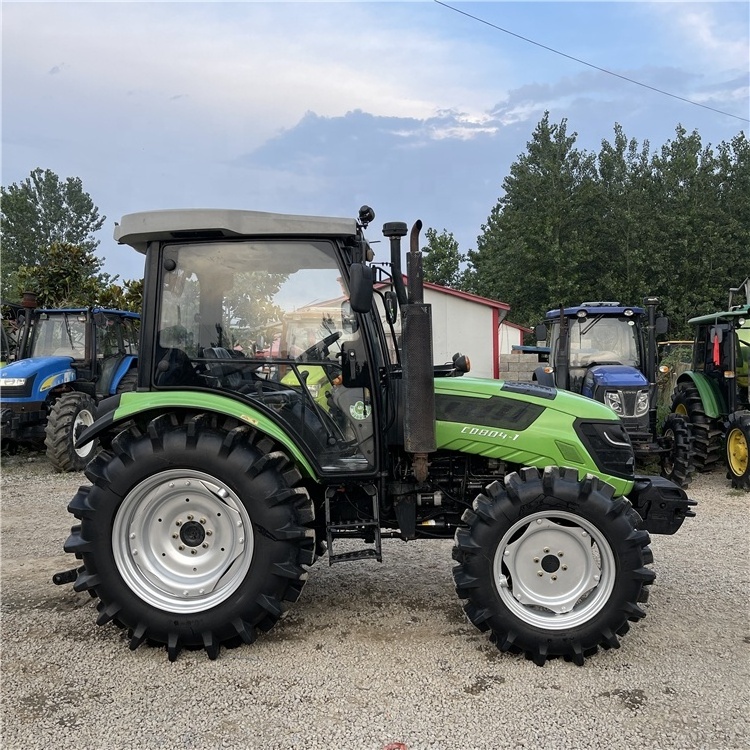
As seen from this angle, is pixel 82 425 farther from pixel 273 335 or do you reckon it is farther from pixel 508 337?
pixel 508 337

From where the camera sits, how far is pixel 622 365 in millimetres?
8461

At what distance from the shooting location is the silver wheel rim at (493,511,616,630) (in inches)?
130

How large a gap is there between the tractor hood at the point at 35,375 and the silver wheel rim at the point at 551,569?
7879mm

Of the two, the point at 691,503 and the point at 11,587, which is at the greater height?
the point at 691,503

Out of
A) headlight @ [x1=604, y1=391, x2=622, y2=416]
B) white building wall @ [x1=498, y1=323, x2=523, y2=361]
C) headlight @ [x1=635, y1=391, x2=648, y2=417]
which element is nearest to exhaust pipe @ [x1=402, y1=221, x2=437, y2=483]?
headlight @ [x1=604, y1=391, x2=622, y2=416]

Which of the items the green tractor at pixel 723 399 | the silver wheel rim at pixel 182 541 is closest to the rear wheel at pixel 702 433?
the green tractor at pixel 723 399

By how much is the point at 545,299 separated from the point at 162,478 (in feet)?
111

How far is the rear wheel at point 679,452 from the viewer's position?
783 cm

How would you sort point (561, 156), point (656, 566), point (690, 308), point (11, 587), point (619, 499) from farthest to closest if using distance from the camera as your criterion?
point (561, 156) < point (690, 308) < point (656, 566) < point (11, 587) < point (619, 499)

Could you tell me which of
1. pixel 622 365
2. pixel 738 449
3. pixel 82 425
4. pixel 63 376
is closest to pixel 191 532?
pixel 82 425

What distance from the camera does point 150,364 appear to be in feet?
11.6

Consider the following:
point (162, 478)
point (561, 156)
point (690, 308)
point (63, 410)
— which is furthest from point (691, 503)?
point (561, 156)

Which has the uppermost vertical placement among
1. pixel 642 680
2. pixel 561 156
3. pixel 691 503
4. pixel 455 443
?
pixel 561 156

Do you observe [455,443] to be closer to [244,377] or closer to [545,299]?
[244,377]
